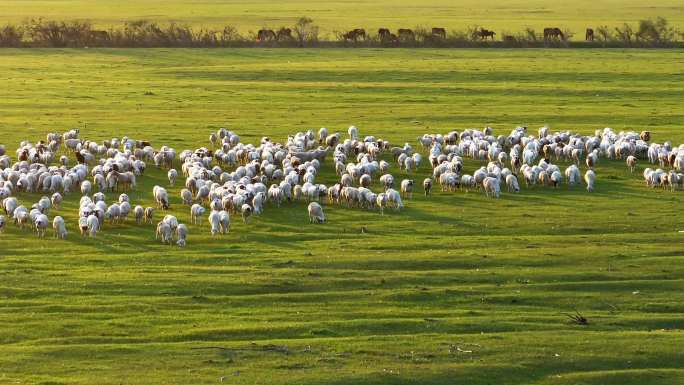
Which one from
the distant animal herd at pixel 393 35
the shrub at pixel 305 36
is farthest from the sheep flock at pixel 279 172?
the distant animal herd at pixel 393 35

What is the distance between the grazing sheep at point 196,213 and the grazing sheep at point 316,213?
8.01 ft

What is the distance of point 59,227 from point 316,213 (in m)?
5.68

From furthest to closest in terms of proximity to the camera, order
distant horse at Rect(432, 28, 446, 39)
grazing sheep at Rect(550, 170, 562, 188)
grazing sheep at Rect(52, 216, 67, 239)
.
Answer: distant horse at Rect(432, 28, 446, 39) → grazing sheep at Rect(550, 170, 562, 188) → grazing sheep at Rect(52, 216, 67, 239)

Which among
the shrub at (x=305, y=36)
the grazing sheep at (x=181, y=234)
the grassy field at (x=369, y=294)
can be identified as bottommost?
the grassy field at (x=369, y=294)

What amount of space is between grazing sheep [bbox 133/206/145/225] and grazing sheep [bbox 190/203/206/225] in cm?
112

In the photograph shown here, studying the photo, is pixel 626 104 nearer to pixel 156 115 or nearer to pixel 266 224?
pixel 156 115

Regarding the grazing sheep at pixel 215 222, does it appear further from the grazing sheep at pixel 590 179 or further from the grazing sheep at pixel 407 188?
the grazing sheep at pixel 590 179

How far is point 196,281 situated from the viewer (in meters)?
22.3

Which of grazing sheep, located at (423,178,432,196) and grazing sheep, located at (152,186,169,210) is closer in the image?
grazing sheep, located at (152,186,169,210)

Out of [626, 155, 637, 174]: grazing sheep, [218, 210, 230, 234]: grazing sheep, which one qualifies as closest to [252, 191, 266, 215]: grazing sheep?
[218, 210, 230, 234]: grazing sheep

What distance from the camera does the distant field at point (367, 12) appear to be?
4001 inches

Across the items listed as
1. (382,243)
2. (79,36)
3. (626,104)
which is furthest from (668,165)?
(79,36)

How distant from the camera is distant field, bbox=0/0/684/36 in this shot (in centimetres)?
10162

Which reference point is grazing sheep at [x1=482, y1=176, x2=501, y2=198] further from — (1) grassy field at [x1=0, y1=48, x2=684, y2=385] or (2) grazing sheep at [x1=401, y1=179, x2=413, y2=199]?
(2) grazing sheep at [x1=401, y1=179, x2=413, y2=199]
